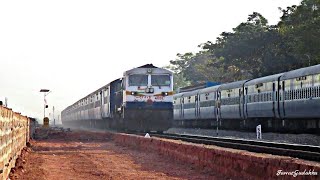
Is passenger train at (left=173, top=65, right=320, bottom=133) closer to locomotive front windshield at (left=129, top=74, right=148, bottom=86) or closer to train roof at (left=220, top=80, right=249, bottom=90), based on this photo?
train roof at (left=220, top=80, right=249, bottom=90)

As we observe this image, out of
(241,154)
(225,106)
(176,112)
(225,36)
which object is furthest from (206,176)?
(225,36)

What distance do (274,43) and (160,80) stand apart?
2797cm

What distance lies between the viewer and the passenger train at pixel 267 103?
2447cm

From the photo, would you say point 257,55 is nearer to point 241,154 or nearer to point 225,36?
point 225,36

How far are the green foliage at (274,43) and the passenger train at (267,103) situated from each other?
8194 millimetres

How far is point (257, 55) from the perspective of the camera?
6003cm

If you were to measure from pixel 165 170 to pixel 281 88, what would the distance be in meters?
14.2

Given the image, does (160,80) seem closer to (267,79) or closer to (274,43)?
(267,79)

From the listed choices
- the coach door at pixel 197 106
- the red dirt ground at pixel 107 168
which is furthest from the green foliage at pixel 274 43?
the red dirt ground at pixel 107 168

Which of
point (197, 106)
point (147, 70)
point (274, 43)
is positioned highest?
point (274, 43)

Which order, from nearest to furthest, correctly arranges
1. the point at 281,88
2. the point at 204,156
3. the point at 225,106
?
1. the point at 204,156
2. the point at 281,88
3. the point at 225,106

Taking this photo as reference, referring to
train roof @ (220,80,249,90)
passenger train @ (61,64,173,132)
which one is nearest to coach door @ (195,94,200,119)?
train roof @ (220,80,249,90)

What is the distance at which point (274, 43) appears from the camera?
57750 millimetres

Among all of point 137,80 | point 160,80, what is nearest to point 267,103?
point 160,80
